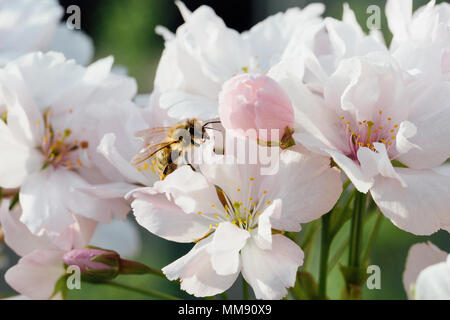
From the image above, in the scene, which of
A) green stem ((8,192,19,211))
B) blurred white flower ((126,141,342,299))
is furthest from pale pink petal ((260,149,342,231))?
green stem ((8,192,19,211))

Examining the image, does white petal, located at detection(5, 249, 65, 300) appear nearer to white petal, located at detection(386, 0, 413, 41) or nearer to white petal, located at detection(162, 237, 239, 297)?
white petal, located at detection(162, 237, 239, 297)

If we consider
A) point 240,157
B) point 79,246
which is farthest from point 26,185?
point 240,157

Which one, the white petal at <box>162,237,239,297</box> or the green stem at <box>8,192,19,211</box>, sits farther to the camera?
the green stem at <box>8,192,19,211</box>

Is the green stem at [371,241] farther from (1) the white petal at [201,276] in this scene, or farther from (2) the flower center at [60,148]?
(2) the flower center at [60,148]

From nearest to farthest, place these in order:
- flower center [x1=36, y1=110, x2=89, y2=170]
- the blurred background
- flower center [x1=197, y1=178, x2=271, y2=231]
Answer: flower center [x1=197, y1=178, x2=271, y2=231] → flower center [x1=36, y1=110, x2=89, y2=170] → the blurred background

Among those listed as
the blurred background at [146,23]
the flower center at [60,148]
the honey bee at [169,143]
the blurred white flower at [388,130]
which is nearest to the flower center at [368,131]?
the blurred white flower at [388,130]
